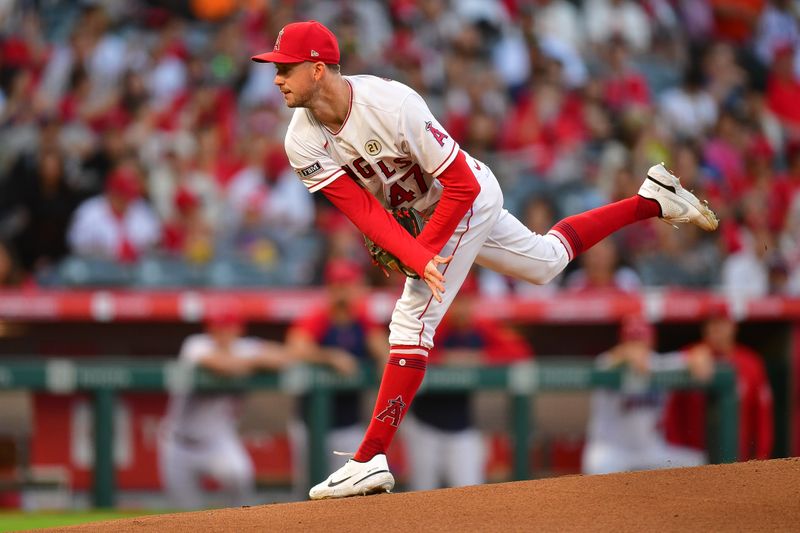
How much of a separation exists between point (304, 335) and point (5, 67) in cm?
460

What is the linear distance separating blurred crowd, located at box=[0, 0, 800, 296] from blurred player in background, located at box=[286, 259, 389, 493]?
89 centimetres

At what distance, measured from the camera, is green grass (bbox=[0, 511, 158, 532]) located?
589cm

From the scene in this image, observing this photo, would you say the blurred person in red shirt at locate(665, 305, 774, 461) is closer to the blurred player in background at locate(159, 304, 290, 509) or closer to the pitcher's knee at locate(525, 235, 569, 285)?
the blurred player in background at locate(159, 304, 290, 509)

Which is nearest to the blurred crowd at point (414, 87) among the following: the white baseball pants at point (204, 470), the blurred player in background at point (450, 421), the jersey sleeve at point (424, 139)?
the blurred player in background at point (450, 421)

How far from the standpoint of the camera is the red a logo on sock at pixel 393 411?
4777mm

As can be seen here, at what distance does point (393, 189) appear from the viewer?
15.7 ft

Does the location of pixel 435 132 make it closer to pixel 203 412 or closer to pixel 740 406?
pixel 203 412

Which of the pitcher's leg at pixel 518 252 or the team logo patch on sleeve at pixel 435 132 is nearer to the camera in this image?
the team logo patch on sleeve at pixel 435 132

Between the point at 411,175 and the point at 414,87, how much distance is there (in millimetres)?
6066

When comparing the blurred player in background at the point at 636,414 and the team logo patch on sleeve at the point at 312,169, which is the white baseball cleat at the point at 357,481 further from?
the blurred player in background at the point at 636,414

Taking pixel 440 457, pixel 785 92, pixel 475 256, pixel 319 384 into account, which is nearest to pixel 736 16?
pixel 785 92

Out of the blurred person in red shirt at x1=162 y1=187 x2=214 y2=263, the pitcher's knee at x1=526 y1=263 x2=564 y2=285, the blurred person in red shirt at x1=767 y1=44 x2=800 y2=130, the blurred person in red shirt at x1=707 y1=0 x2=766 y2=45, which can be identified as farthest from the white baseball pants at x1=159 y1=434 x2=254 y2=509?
the blurred person in red shirt at x1=707 y1=0 x2=766 y2=45

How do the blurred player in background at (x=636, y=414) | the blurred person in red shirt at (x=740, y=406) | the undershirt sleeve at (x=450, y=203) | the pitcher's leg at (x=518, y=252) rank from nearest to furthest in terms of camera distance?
the undershirt sleeve at (x=450, y=203) → the pitcher's leg at (x=518, y=252) → the blurred player in background at (x=636, y=414) → the blurred person in red shirt at (x=740, y=406)

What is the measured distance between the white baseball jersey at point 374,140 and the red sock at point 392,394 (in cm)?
67
